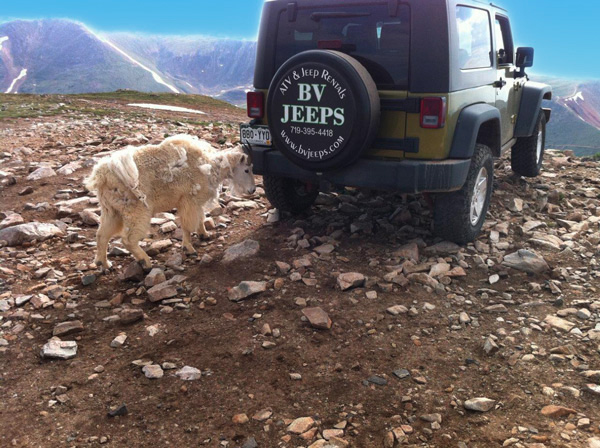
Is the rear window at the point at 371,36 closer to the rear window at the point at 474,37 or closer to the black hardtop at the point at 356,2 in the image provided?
the black hardtop at the point at 356,2

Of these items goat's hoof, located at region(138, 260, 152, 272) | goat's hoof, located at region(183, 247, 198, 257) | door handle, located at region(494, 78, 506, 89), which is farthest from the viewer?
door handle, located at region(494, 78, 506, 89)

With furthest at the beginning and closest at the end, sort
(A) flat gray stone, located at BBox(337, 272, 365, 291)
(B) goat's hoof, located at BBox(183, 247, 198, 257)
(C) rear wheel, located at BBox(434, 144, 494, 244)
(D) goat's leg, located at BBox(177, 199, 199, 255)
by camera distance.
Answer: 1. (B) goat's hoof, located at BBox(183, 247, 198, 257)
2. (D) goat's leg, located at BBox(177, 199, 199, 255)
3. (C) rear wheel, located at BBox(434, 144, 494, 244)
4. (A) flat gray stone, located at BBox(337, 272, 365, 291)

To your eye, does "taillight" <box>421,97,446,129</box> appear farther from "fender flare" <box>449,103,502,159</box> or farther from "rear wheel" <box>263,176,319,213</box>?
"rear wheel" <box>263,176,319,213</box>

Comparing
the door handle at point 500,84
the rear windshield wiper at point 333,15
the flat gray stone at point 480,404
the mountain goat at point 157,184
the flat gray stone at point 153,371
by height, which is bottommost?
the flat gray stone at point 153,371

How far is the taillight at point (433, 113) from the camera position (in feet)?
14.9

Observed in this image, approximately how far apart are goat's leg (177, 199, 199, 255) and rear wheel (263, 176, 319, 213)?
1.07 metres

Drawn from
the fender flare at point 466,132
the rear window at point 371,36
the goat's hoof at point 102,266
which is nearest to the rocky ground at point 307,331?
the goat's hoof at point 102,266

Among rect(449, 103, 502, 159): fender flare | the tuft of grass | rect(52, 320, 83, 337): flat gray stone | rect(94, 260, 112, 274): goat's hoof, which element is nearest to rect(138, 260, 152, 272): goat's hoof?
rect(94, 260, 112, 274): goat's hoof

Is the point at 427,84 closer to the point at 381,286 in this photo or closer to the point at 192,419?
the point at 381,286

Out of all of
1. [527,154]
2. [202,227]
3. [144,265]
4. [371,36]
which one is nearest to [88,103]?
[202,227]

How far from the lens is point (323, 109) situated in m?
4.64

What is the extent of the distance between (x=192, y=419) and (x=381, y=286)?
2.19 meters

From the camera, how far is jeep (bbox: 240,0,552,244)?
453 cm

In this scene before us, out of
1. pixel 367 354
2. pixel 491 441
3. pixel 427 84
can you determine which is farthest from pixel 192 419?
pixel 427 84
